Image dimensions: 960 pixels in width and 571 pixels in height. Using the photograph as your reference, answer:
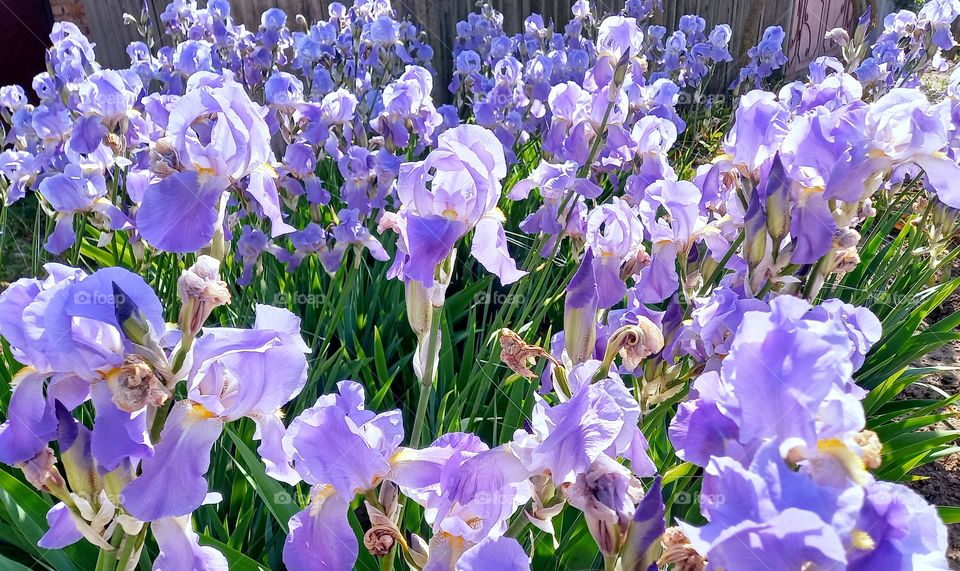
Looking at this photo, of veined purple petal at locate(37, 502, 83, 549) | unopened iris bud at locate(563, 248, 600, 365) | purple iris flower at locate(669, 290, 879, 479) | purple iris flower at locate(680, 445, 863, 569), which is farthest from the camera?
unopened iris bud at locate(563, 248, 600, 365)

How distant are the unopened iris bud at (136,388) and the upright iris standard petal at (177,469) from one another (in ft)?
0.27

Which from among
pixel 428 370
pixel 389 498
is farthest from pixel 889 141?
pixel 389 498

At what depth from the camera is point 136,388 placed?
85cm

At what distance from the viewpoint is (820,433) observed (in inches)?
27.5

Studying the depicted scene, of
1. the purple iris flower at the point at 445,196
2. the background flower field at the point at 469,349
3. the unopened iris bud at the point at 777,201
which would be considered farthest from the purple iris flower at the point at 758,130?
the purple iris flower at the point at 445,196

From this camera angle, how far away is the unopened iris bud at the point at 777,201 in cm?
138

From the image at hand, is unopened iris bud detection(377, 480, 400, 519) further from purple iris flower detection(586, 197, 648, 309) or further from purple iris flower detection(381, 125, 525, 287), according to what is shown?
purple iris flower detection(586, 197, 648, 309)

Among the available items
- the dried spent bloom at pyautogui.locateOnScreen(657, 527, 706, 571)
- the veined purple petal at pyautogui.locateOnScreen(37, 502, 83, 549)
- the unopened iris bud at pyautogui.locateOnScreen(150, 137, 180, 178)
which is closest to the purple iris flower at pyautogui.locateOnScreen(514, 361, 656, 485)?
the dried spent bloom at pyautogui.locateOnScreen(657, 527, 706, 571)

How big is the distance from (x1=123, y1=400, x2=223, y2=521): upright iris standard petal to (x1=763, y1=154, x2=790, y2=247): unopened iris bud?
1078 mm

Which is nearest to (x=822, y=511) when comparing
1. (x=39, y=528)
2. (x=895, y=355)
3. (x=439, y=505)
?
(x=439, y=505)

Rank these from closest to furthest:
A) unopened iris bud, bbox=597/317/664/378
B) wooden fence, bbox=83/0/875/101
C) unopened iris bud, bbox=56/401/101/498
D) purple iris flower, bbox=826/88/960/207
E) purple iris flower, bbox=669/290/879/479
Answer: purple iris flower, bbox=669/290/879/479
unopened iris bud, bbox=56/401/101/498
unopened iris bud, bbox=597/317/664/378
purple iris flower, bbox=826/88/960/207
wooden fence, bbox=83/0/875/101

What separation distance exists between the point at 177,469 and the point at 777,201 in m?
1.16

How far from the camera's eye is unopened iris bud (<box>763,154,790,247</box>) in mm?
1379

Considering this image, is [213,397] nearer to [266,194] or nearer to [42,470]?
[42,470]
